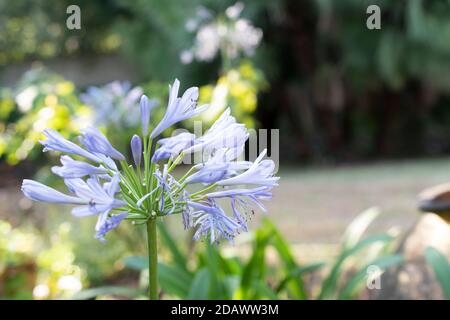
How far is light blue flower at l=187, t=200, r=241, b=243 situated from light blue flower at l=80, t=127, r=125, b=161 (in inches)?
6.3

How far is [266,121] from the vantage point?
14070 millimetres

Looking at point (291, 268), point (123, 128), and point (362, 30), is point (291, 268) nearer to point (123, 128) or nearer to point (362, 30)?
point (123, 128)

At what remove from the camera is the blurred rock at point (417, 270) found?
2.55 meters

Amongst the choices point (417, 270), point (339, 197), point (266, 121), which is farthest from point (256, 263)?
point (266, 121)

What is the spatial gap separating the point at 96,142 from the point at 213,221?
0.24m

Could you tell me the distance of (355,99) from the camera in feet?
43.5

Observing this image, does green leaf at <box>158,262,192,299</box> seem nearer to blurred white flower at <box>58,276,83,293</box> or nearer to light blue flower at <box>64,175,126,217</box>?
blurred white flower at <box>58,276,83,293</box>

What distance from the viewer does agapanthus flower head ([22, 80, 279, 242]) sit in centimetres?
101

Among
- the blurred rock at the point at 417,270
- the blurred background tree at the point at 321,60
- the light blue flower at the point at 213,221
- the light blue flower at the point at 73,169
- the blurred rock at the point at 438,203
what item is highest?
the blurred background tree at the point at 321,60

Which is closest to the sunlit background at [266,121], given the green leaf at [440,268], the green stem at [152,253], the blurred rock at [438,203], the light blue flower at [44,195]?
the green leaf at [440,268]

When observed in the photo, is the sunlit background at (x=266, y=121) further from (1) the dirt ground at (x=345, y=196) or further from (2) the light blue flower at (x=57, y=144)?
(2) the light blue flower at (x=57, y=144)

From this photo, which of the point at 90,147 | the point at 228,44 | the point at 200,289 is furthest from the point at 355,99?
the point at 90,147

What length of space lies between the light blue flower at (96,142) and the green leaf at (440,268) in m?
1.28
